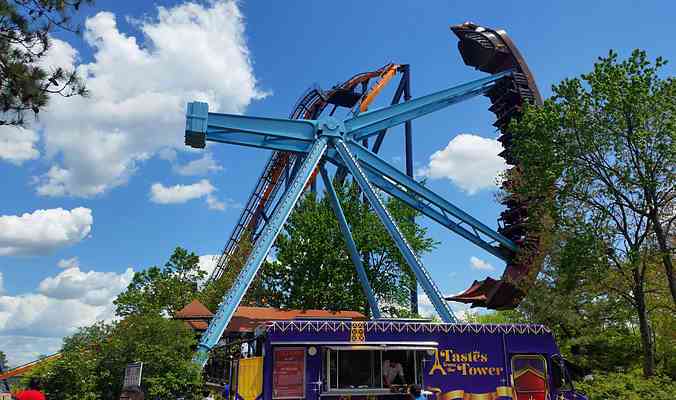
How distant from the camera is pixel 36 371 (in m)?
18.5

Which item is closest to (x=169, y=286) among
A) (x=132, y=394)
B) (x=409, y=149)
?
(x=409, y=149)

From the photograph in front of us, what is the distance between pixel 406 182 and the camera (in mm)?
28422

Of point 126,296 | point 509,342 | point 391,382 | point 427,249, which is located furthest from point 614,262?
point 126,296

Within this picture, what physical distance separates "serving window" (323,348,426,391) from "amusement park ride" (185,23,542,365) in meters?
6.98

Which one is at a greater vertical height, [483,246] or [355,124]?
[355,124]

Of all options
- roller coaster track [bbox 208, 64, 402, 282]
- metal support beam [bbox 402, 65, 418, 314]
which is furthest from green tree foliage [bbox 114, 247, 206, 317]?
metal support beam [bbox 402, 65, 418, 314]

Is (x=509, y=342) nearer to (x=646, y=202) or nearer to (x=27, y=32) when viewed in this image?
(x=646, y=202)

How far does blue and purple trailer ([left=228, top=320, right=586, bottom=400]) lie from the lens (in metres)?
13.4

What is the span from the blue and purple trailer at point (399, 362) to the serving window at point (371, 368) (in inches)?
0.9

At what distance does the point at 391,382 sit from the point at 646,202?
12700mm

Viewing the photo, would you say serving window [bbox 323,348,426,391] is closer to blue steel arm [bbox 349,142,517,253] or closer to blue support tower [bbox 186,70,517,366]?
blue support tower [bbox 186,70,517,366]

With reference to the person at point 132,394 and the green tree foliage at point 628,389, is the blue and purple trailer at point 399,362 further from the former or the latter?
the green tree foliage at point 628,389

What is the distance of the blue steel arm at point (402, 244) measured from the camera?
2248 centimetres

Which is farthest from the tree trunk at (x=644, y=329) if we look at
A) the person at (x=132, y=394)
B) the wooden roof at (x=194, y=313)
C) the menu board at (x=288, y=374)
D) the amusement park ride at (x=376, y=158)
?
the wooden roof at (x=194, y=313)
